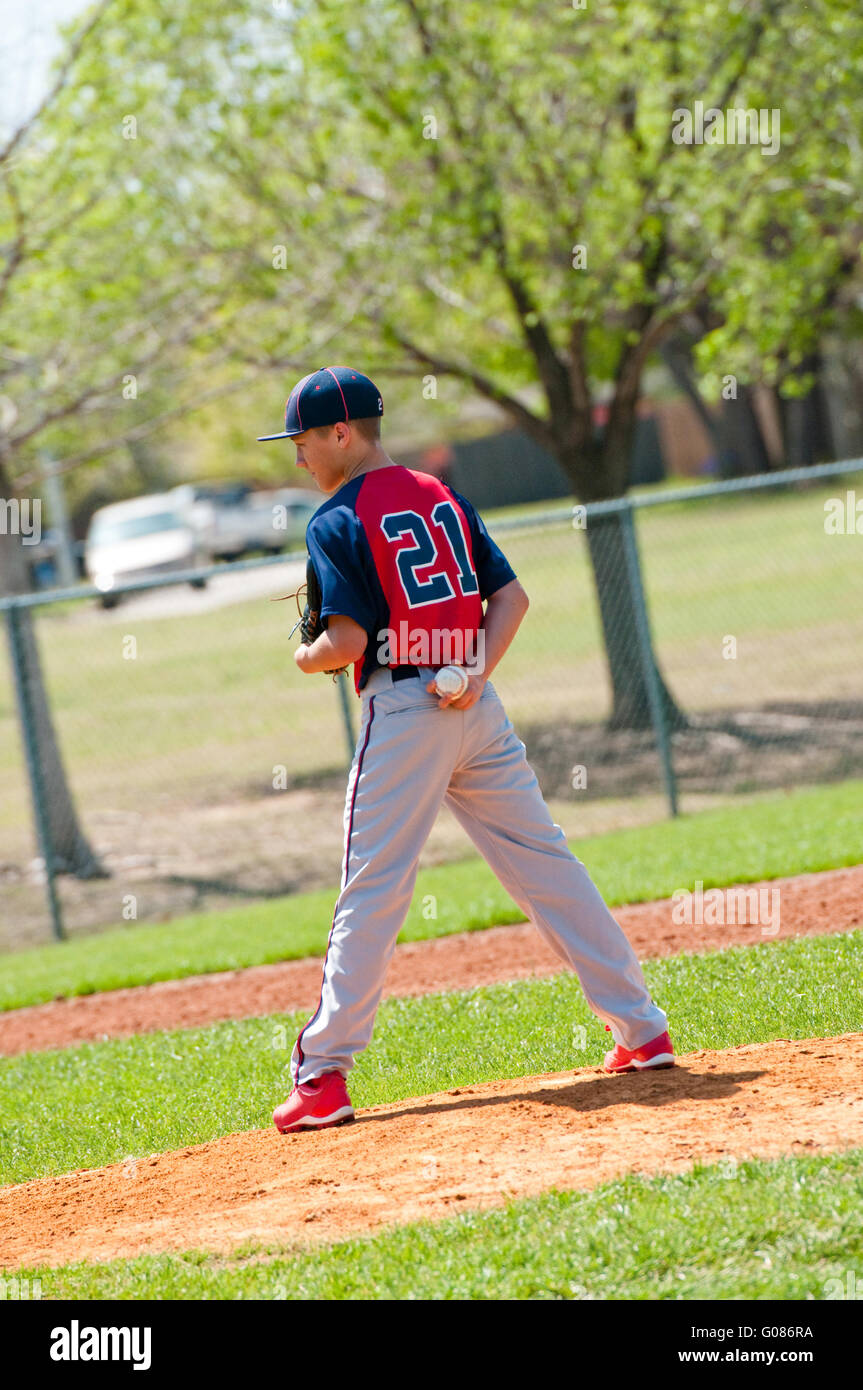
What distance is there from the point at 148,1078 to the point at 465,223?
28.7ft

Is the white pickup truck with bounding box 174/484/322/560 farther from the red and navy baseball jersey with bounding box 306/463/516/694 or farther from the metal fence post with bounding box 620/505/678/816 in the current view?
the red and navy baseball jersey with bounding box 306/463/516/694

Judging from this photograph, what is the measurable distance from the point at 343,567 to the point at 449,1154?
1.69 m

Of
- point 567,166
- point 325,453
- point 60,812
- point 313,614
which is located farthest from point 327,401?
point 567,166

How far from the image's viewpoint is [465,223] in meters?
12.8

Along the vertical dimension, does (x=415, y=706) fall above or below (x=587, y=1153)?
above

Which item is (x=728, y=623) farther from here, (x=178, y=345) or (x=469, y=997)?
(x=469, y=997)

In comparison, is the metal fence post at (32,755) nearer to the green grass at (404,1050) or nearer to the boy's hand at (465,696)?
the green grass at (404,1050)

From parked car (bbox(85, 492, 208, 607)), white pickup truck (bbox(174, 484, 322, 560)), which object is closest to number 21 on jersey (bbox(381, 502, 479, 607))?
parked car (bbox(85, 492, 208, 607))

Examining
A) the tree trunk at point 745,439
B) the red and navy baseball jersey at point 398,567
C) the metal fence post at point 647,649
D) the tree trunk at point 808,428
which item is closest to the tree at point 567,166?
the metal fence post at point 647,649

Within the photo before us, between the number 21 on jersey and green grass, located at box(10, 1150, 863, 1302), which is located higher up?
the number 21 on jersey

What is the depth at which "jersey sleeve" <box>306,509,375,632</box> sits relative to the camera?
14.4 feet

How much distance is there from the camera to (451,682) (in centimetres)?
438

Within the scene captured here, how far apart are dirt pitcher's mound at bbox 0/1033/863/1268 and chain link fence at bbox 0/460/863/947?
6.38 m
